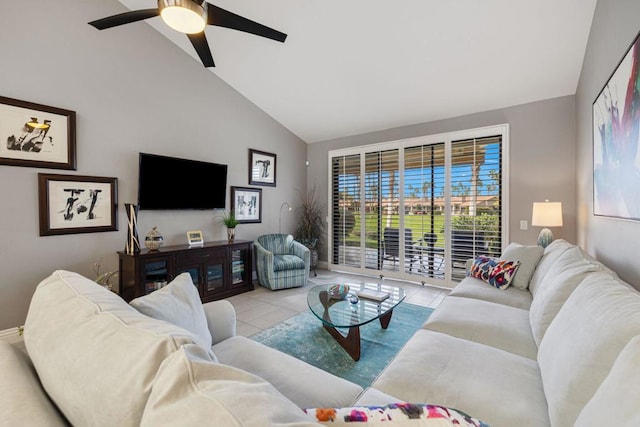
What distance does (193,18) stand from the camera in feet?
6.22

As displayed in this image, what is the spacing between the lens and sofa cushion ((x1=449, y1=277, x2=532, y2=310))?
7.39 ft

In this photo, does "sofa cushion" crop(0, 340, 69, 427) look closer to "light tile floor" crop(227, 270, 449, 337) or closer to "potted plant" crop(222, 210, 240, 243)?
"light tile floor" crop(227, 270, 449, 337)

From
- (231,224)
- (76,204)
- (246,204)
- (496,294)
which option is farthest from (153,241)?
(496,294)

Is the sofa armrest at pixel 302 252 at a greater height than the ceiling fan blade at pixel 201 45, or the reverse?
the ceiling fan blade at pixel 201 45

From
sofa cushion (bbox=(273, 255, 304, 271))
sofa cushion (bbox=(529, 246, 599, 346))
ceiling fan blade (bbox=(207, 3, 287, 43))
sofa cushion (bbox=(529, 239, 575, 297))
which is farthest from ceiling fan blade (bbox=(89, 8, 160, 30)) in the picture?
sofa cushion (bbox=(529, 239, 575, 297))

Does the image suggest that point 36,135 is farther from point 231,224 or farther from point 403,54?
point 403,54

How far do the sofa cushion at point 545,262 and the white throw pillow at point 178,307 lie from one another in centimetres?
236

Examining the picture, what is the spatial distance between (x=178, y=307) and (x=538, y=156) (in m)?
4.24

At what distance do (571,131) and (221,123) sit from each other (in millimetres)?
4589

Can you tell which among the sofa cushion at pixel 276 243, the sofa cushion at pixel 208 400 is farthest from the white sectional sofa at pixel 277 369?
the sofa cushion at pixel 276 243

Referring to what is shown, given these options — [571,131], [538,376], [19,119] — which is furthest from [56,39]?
[571,131]

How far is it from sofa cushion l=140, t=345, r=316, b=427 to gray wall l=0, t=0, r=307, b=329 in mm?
3364

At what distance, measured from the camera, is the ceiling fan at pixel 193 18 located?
5.93 feet

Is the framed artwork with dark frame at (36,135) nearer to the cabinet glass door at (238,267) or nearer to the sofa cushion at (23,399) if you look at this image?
the cabinet glass door at (238,267)
